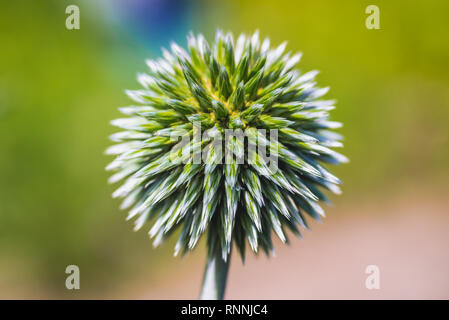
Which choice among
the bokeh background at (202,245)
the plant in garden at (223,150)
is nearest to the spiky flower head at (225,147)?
the plant in garden at (223,150)

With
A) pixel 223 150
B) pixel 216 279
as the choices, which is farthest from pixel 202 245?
pixel 223 150

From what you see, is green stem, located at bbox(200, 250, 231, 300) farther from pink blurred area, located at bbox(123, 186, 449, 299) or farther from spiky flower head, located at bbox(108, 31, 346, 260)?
pink blurred area, located at bbox(123, 186, 449, 299)

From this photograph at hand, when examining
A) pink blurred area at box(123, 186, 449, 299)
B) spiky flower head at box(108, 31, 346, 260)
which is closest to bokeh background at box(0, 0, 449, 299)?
pink blurred area at box(123, 186, 449, 299)

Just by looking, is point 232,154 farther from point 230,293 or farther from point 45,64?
point 45,64

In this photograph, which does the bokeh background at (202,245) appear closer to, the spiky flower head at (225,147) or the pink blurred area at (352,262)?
the pink blurred area at (352,262)

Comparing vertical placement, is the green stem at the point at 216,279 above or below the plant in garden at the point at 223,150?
below

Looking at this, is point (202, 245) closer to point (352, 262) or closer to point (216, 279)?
point (352, 262)

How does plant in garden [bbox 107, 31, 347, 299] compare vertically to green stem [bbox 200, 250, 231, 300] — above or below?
above
